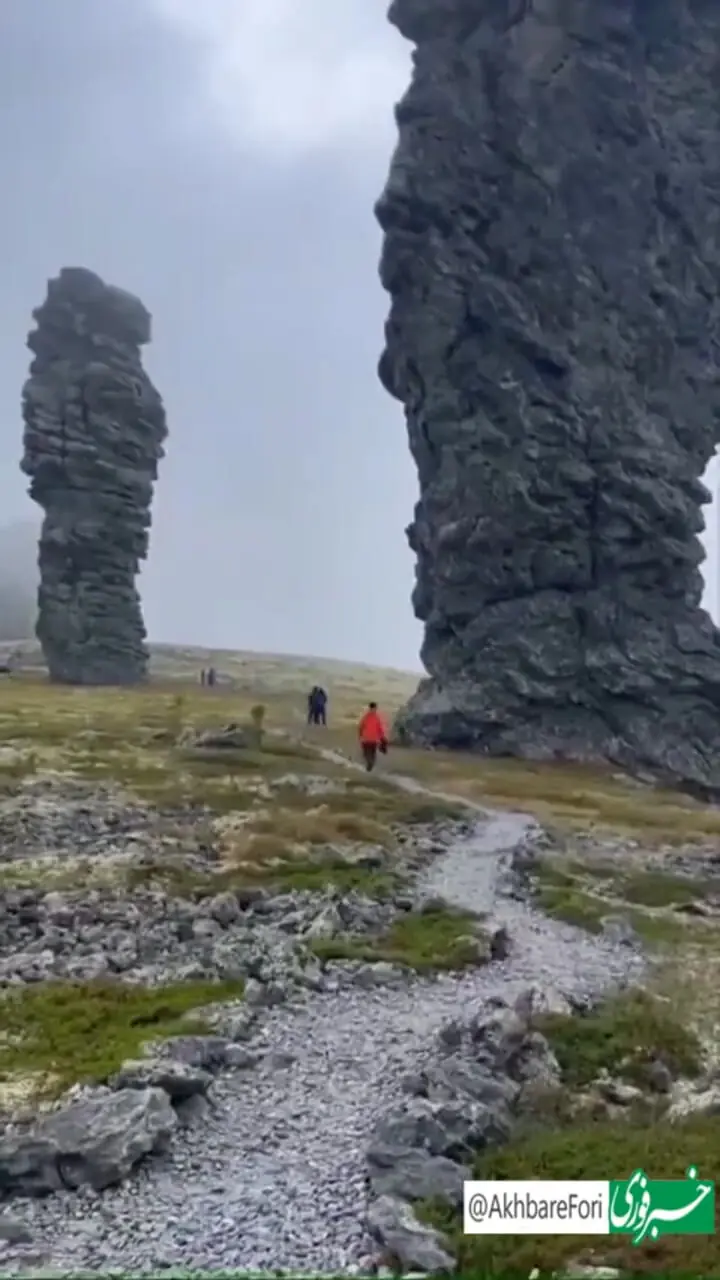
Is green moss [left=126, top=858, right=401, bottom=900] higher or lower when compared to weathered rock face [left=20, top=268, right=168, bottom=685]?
lower

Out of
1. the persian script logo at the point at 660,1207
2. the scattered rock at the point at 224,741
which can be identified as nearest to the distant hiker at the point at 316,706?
the scattered rock at the point at 224,741

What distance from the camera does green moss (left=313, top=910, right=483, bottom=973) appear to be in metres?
26.2

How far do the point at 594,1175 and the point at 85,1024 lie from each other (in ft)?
32.9

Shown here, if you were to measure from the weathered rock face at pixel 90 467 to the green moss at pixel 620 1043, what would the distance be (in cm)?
8809

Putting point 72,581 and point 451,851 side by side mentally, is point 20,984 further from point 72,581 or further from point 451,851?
point 72,581

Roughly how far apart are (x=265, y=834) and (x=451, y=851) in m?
7.56

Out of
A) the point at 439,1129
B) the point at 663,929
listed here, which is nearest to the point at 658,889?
the point at 663,929

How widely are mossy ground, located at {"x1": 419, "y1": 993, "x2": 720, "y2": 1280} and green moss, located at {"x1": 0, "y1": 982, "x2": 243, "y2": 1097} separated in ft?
21.8

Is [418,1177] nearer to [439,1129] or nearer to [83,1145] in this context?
[439,1129]

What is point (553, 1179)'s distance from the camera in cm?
1500

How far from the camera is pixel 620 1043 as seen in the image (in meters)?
20.9

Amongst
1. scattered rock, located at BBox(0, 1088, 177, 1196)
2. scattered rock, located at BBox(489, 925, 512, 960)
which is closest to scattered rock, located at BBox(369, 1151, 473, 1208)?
scattered rock, located at BBox(0, 1088, 177, 1196)

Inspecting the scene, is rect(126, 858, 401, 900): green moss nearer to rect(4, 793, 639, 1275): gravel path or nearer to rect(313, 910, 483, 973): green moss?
rect(313, 910, 483, 973): green moss

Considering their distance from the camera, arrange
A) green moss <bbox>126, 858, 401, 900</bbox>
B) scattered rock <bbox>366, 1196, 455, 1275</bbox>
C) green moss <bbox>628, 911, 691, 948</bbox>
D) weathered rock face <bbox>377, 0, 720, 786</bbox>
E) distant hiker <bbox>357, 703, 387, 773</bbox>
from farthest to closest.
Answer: weathered rock face <bbox>377, 0, 720, 786</bbox> < distant hiker <bbox>357, 703, 387, 773</bbox> < green moss <bbox>126, 858, 401, 900</bbox> < green moss <bbox>628, 911, 691, 948</bbox> < scattered rock <bbox>366, 1196, 455, 1275</bbox>
